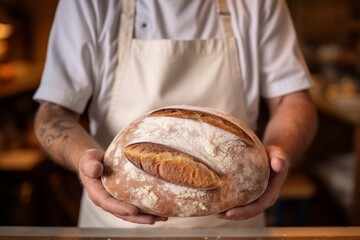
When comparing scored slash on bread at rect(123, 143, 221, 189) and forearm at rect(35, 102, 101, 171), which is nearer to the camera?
scored slash on bread at rect(123, 143, 221, 189)

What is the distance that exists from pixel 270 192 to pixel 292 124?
28 cm

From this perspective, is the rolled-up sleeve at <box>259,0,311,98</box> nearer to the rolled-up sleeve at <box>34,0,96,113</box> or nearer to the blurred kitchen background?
the rolled-up sleeve at <box>34,0,96,113</box>

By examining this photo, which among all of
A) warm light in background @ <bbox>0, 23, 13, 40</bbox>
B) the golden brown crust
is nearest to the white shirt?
the golden brown crust

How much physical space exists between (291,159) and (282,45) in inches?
13.3

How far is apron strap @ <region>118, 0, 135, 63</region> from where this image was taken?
3.92 feet

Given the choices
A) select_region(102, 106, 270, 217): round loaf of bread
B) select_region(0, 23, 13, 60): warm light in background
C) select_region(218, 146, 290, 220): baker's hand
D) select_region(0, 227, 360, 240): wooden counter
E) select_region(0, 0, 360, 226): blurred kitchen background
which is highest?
select_region(102, 106, 270, 217): round loaf of bread

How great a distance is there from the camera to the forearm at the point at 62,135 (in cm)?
102

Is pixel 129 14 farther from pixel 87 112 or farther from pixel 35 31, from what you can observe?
pixel 35 31

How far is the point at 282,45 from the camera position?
4.18 feet

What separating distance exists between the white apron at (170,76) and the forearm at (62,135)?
121 mm

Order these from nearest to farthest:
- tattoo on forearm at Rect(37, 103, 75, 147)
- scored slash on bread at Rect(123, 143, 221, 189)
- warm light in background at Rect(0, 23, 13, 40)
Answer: scored slash on bread at Rect(123, 143, 221, 189)
tattoo on forearm at Rect(37, 103, 75, 147)
warm light in background at Rect(0, 23, 13, 40)

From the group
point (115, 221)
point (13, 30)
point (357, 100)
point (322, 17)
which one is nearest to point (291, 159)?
point (115, 221)

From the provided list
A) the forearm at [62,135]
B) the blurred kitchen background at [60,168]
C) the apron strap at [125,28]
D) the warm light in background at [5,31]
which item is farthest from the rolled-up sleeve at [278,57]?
the warm light in background at [5,31]

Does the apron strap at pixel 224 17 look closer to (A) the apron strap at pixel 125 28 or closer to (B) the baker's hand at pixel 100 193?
(A) the apron strap at pixel 125 28
